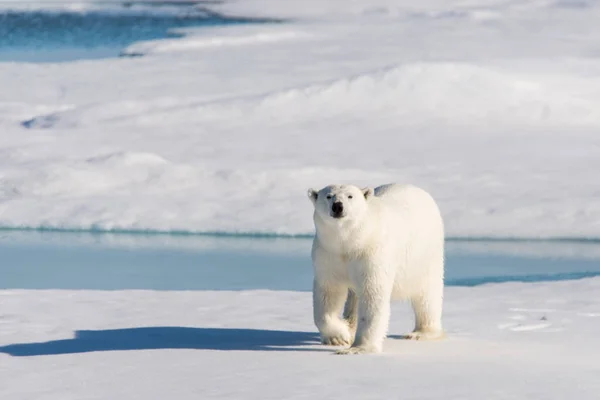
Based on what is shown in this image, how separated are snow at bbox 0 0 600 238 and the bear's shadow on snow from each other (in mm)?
3758

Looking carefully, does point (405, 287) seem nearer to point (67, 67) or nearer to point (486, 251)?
point (486, 251)

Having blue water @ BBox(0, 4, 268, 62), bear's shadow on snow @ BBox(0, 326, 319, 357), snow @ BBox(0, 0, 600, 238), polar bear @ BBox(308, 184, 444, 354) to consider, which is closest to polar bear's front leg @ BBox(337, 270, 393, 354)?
polar bear @ BBox(308, 184, 444, 354)

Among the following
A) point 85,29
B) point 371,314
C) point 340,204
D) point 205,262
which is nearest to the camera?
point 340,204

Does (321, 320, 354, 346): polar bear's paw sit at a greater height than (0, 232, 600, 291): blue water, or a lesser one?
lesser

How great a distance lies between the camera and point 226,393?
3312 mm

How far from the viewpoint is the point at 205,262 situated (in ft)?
25.4

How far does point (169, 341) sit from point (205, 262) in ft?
11.2

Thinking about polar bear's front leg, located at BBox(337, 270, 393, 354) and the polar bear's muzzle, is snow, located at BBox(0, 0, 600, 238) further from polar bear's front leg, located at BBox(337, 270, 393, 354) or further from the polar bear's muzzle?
the polar bear's muzzle

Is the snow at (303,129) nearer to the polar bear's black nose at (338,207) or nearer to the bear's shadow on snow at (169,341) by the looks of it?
the bear's shadow on snow at (169,341)

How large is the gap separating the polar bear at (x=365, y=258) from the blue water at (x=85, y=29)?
1631cm

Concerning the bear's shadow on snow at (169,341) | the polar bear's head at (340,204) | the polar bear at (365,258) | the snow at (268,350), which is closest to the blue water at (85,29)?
the snow at (268,350)

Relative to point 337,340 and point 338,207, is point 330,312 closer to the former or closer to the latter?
point 337,340

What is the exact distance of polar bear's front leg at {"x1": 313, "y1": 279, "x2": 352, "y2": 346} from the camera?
13.5 feet

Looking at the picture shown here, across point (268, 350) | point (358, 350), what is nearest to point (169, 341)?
point (268, 350)
